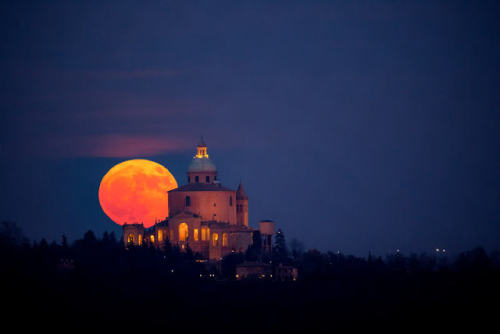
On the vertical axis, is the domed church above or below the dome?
below

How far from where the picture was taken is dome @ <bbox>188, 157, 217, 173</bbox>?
120938 millimetres

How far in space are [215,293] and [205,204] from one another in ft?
65.0

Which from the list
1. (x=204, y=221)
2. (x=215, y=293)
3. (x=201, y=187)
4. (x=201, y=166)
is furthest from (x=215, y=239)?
(x=215, y=293)

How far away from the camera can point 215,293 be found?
3907 inches

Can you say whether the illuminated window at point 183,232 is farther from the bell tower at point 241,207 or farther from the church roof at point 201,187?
the bell tower at point 241,207

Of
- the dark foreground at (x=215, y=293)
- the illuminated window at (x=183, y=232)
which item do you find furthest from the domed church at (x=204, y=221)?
the dark foreground at (x=215, y=293)

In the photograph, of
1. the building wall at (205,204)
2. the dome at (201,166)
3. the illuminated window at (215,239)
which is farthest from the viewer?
the dome at (201,166)

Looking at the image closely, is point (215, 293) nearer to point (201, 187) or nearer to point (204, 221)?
point (204, 221)

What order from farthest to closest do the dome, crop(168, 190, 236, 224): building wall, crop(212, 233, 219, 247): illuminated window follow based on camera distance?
the dome → crop(168, 190, 236, 224): building wall → crop(212, 233, 219, 247): illuminated window

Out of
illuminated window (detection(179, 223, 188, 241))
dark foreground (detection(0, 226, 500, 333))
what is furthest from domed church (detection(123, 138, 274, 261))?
dark foreground (detection(0, 226, 500, 333))

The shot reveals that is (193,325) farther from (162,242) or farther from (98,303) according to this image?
(162,242)

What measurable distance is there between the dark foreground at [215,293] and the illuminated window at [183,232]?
103 inches

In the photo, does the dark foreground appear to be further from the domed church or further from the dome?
the dome

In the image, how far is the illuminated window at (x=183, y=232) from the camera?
11544 cm
